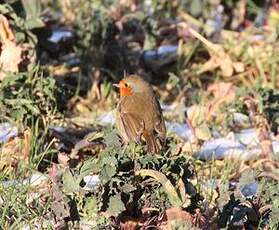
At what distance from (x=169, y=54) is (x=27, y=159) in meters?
2.52

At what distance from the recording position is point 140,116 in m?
4.64

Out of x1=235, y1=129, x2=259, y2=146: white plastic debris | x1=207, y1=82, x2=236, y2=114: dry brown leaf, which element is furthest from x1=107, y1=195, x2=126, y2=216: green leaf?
x1=207, y1=82, x2=236, y2=114: dry brown leaf

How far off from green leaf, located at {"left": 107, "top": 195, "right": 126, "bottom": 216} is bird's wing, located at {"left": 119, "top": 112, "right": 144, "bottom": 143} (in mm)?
926

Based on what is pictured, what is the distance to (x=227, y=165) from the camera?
484 cm

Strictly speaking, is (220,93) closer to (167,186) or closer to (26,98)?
(26,98)

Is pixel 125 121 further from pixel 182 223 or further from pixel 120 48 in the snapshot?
pixel 120 48

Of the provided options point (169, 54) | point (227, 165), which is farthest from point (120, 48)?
point (227, 165)

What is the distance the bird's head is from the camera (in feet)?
15.9

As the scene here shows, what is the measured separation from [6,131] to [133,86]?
Result: 731 millimetres

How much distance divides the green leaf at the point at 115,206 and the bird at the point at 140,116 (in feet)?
2.85

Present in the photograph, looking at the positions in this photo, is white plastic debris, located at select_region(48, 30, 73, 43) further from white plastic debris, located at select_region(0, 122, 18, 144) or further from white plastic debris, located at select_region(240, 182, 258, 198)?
white plastic debris, located at select_region(240, 182, 258, 198)

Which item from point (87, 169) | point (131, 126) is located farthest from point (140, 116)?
point (87, 169)

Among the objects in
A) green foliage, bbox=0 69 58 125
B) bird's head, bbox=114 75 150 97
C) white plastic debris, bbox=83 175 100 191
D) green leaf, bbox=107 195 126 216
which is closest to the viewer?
green leaf, bbox=107 195 126 216

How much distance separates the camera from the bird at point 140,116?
4430 mm
